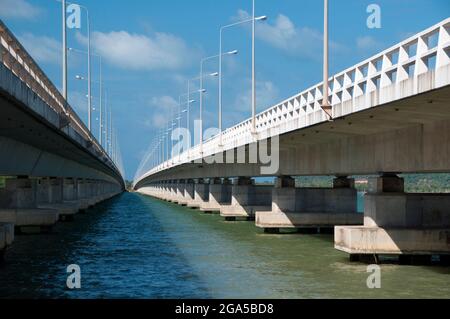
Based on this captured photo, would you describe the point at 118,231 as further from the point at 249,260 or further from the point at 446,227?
the point at 446,227

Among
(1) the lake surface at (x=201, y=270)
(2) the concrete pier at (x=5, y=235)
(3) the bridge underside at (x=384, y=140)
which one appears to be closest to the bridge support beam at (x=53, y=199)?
(1) the lake surface at (x=201, y=270)

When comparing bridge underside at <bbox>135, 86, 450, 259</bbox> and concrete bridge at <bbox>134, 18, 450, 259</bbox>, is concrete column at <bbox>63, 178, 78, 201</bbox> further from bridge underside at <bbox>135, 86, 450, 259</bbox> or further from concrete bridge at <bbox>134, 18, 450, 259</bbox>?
bridge underside at <bbox>135, 86, 450, 259</bbox>

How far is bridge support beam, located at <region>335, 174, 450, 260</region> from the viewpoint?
29141 mm

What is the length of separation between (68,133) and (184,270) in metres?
15.3

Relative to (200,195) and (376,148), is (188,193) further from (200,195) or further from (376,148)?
(376,148)

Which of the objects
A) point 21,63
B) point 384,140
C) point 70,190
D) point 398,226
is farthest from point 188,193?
point 398,226

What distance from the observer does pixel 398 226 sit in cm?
3008

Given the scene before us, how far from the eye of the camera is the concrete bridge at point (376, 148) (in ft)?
71.9

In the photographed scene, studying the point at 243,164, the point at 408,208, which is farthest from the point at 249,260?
the point at 243,164

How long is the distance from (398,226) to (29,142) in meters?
21.6

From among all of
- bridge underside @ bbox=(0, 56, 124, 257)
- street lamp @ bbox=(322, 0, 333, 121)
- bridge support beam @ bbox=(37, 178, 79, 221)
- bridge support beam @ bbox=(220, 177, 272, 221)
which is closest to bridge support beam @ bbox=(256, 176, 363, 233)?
bridge underside @ bbox=(0, 56, 124, 257)

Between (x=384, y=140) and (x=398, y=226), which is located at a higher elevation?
(x=384, y=140)

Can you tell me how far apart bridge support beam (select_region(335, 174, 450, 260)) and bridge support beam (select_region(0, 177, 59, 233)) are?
21.3 meters
